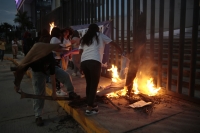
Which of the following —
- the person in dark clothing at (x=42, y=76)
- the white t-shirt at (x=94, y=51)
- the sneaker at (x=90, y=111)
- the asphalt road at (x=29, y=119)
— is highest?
the white t-shirt at (x=94, y=51)

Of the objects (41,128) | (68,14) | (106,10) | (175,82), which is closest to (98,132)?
(41,128)

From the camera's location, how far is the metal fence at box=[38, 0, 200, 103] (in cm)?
401

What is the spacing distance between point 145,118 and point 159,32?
7.40ft

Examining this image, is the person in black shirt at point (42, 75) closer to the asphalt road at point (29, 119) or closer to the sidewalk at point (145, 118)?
the asphalt road at point (29, 119)

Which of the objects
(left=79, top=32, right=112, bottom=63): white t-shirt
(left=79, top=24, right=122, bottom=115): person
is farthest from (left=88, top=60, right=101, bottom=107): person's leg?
(left=79, top=32, right=112, bottom=63): white t-shirt

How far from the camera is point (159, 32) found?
4.44m

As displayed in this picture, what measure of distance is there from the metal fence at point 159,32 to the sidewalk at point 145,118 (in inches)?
21.2

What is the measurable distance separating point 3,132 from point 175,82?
13.8ft

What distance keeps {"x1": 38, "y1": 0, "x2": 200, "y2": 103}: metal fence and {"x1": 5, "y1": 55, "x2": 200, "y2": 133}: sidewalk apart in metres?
0.54

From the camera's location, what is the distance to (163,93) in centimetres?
466

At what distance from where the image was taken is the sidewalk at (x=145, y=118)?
2.97 m

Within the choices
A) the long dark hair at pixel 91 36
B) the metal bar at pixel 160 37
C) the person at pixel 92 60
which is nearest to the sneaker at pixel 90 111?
the person at pixel 92 60

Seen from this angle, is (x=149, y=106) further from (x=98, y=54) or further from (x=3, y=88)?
(x=3, y=88)

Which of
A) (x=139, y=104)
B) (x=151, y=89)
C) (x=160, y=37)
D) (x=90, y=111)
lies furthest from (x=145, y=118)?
(x=160, y=37)
